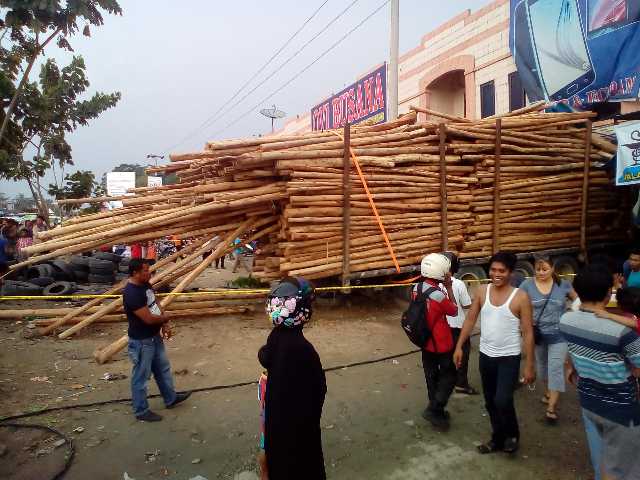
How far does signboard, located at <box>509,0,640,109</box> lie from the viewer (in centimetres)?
962

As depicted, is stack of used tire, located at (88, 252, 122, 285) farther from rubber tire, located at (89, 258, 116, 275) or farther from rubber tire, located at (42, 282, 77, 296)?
rubber tire, located at (42, 282, 77, 296)

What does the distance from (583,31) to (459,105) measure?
5847 millimetres

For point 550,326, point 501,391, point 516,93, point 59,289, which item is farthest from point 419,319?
point 516,93

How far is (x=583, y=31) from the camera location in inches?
411

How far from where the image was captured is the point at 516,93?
1264cm

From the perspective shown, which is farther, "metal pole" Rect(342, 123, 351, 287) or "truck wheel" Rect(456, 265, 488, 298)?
"truck wheel" Rect(456, 265, 488, 298)

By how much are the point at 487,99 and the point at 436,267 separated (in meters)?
11.4

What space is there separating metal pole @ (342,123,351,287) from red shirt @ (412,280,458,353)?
12.4ft

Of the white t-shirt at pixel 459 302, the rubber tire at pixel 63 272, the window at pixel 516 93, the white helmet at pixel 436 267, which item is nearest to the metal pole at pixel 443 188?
the white t-shirt at pixel 459 302

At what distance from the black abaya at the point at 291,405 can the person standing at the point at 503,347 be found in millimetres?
1811

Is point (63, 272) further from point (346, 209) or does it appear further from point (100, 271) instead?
point (346, 209)

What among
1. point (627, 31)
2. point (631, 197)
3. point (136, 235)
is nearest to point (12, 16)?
point (136, 235)

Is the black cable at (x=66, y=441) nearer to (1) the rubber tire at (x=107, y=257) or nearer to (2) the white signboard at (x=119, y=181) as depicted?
(1) the rubber tire at (x=107, y=257)

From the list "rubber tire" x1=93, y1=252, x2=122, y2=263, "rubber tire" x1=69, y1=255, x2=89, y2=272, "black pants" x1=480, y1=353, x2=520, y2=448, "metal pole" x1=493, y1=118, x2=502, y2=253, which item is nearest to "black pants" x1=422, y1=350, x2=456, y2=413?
"black pants" x1=480, y1=353, x2=520, y2=448
